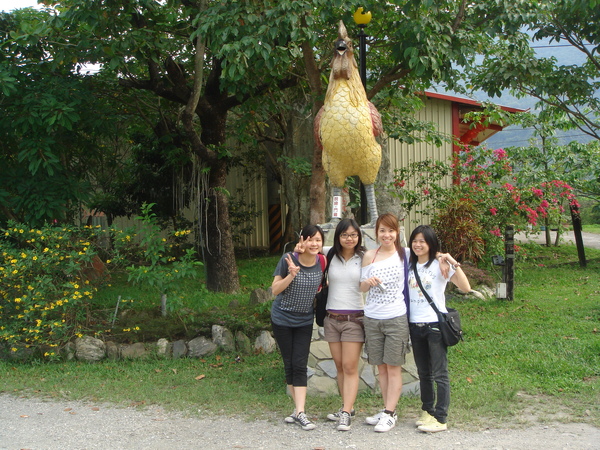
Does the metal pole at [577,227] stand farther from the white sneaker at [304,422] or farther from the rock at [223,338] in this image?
the white sneaker at [304,422]

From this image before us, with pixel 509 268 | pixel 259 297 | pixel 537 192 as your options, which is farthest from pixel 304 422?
pixel 537 192

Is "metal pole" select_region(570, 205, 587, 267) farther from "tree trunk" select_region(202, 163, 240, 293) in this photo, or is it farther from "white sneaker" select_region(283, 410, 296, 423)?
"white sneaker" select_region(283, 410, 296, 423)

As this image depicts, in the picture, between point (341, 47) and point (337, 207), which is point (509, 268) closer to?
point (337, 207)

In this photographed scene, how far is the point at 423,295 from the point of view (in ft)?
12.5

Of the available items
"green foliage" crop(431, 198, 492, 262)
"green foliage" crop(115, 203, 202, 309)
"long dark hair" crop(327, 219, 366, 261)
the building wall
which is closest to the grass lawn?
"green foliage" crop(115, 203, 202, 309)

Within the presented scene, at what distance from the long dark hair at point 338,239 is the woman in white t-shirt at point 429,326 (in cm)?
36

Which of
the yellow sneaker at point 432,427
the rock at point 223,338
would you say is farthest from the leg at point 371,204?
the rock at point 223,338

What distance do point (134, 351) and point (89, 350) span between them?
0.44m

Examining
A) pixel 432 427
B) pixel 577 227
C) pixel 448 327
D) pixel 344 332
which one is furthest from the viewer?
pixel 577 227

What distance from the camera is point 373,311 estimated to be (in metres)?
3.86

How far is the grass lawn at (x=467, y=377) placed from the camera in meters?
4.31

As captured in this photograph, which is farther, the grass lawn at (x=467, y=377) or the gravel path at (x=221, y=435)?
the grass lawn at (x=467, y=377)

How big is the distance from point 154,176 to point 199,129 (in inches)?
91.8

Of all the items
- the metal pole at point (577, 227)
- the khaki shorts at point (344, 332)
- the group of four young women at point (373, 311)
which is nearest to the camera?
the group of four young women at point (373, 311)
